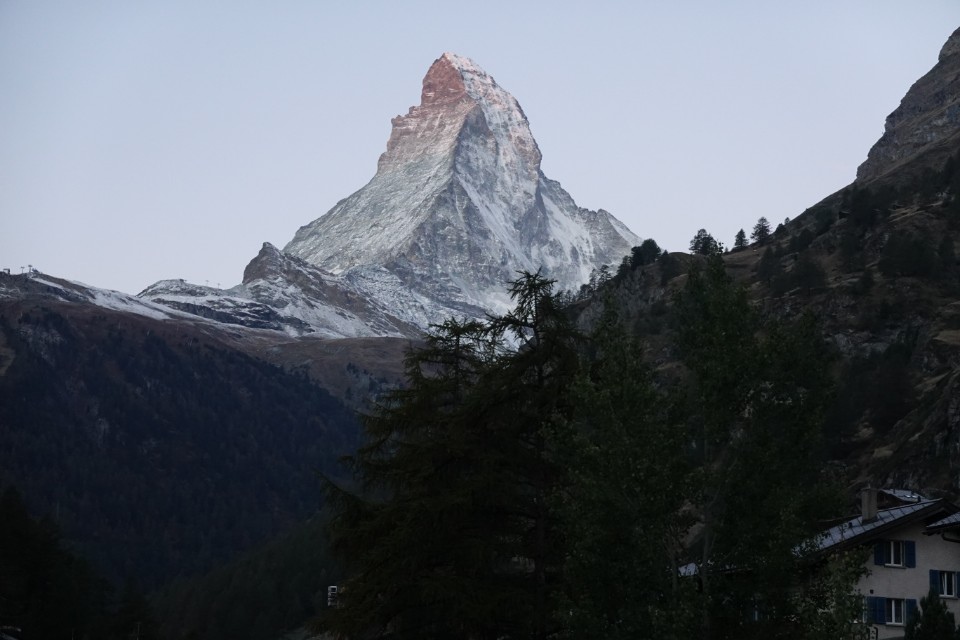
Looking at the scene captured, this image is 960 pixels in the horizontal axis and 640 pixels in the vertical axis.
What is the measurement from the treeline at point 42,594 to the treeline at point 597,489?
59.1 meters

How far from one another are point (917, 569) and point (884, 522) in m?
2.34

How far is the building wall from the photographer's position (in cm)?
4275

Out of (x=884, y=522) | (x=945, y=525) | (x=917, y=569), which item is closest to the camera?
(x=945, y=525)

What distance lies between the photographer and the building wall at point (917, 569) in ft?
140

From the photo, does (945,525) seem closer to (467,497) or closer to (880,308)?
A: (467,497)

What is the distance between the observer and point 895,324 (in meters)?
127

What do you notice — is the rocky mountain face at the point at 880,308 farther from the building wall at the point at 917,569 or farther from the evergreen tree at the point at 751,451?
the evergreen tree at the point at 751,451

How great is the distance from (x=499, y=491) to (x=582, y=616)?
5177 mm

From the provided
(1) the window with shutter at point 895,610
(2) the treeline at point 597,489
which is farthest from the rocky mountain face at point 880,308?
(2) the treeline at point 597,489

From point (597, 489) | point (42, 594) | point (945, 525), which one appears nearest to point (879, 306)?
point (42, 594)

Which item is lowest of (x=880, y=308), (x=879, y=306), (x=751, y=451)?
(x=751, y=451)

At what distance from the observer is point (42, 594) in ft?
334

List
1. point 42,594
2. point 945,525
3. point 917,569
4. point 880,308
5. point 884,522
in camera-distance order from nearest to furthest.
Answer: point 945,525, point 884,522, point 917,569, point 42,594, point 880,308

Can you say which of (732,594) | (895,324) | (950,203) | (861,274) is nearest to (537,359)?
(732,594)
